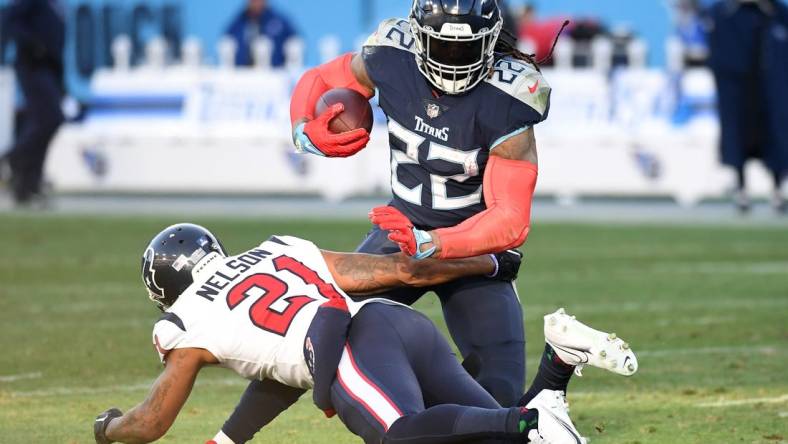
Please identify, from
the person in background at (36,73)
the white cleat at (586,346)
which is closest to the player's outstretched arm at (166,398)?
the white cleat at (586,346)

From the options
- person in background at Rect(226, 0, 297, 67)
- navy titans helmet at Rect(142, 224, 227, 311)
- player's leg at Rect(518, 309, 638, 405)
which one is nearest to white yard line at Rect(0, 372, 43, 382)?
navy titans helmet at Rect(142, 224, 227, 311)

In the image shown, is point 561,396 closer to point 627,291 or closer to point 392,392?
point 392,392

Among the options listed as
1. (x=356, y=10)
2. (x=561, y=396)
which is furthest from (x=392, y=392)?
(x=356, y=10)

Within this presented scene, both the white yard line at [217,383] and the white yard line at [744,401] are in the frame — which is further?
the white yard line at [217,383]

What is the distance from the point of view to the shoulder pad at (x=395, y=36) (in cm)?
592

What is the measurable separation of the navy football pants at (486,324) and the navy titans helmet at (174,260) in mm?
810

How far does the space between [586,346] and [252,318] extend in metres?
1.04

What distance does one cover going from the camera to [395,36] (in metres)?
5.97

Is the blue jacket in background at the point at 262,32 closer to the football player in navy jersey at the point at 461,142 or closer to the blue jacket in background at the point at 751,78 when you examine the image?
the blue jacket in background at the point at 751,78

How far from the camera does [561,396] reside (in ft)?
15.2

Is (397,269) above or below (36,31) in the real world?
above

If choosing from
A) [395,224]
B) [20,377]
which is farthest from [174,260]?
[20,377]

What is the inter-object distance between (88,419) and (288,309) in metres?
1.53

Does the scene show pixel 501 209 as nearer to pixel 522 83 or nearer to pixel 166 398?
pixel 522 83
